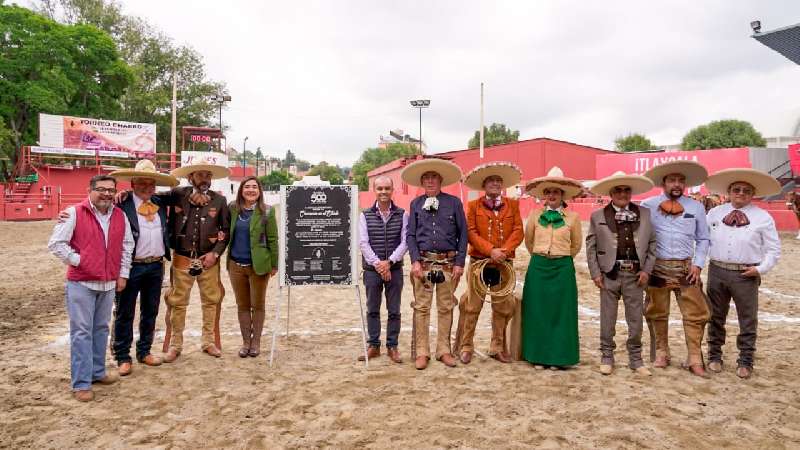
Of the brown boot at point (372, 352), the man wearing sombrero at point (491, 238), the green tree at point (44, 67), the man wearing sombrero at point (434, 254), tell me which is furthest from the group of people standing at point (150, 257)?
the green tree at point (44, 67)

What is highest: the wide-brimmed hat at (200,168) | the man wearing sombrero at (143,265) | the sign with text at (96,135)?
the sign with text at (96,135)

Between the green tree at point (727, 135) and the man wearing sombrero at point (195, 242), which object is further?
the green tree at point (727, 135)

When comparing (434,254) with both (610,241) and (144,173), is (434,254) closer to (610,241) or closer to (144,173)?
(610,241)

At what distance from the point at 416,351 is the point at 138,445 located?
2628mm

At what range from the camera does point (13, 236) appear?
56.0 feet

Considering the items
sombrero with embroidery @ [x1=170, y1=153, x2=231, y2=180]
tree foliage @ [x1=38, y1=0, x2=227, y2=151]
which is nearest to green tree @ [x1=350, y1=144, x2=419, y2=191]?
tree foliage @ [x1=38, y1=0, x2=227, y2=151]

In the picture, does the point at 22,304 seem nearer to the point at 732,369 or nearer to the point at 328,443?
the point at 328,443

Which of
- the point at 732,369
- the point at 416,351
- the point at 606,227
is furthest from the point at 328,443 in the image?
the point at 732,369

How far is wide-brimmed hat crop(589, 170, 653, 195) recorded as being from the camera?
490 cm

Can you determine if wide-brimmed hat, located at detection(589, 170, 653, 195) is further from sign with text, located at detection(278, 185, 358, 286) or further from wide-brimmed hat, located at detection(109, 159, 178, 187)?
wide-brimmed hat, located at detection(109, 159, 178, 187)

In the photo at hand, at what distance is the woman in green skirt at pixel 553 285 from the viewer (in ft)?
16.2

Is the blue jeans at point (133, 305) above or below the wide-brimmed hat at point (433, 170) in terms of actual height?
below

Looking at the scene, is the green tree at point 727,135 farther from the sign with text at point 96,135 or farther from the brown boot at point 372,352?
the brown boot at point 372,352

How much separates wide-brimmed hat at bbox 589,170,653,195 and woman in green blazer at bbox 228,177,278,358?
3.44 meters
